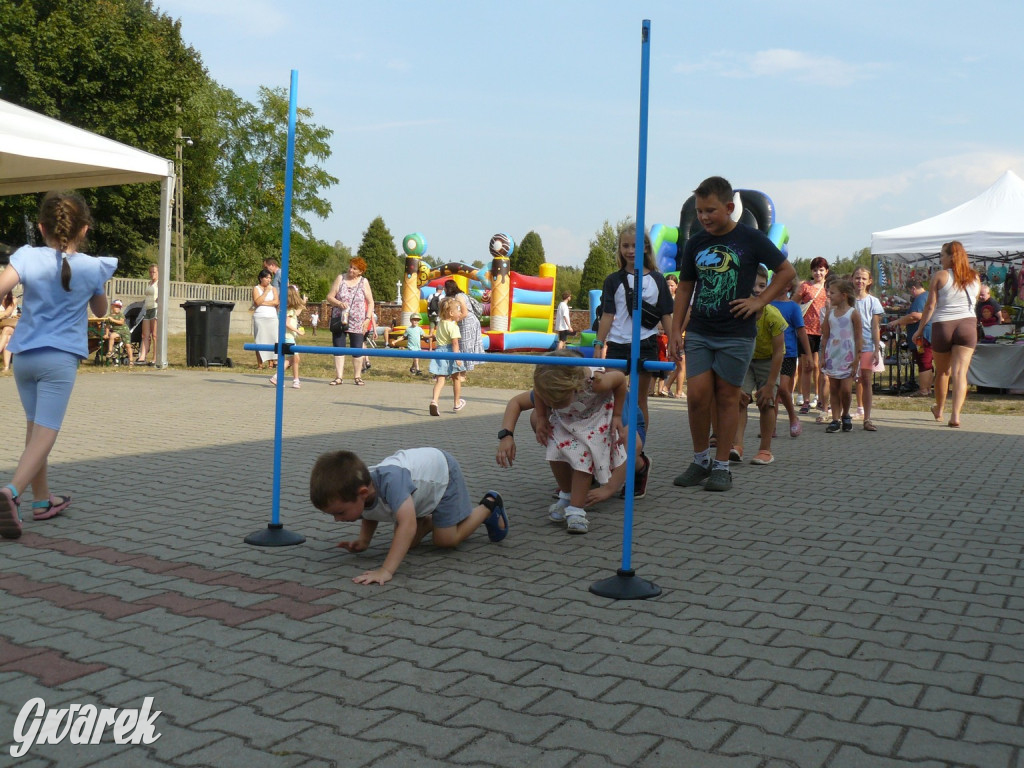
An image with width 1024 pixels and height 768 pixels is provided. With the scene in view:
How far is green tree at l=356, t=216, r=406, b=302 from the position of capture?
224 feet

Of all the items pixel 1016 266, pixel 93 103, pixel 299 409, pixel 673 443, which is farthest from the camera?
pixel 93 103

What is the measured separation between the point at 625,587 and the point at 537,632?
25.2 inches

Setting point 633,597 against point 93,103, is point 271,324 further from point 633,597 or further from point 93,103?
point 93,103

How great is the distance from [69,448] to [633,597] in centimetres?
605

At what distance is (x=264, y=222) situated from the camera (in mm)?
66625

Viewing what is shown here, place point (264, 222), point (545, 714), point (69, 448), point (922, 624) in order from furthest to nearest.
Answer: point (264, 222)
point (69, 448)
point (922, 624)
point (545, 714)

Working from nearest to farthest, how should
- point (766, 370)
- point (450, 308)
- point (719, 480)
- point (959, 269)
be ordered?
1. point (719, 480)
2. point (766, 370)
3. point (959, 269)
4. point (450, 308)

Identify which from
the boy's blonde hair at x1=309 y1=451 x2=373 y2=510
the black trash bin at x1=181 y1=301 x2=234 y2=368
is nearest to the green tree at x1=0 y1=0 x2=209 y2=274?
the black trash bin at x1=181 y1=301 x2=234 y2=368

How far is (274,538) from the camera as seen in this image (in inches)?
202

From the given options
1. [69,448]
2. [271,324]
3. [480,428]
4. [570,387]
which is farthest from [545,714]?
[271,324]

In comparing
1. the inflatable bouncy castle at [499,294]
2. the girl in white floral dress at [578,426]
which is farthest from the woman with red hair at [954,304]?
the inflatable bouncy castle at [499,294]

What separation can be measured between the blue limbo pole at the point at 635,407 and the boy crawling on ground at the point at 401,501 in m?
0.92

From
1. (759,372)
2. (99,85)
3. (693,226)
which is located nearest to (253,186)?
(99,85)

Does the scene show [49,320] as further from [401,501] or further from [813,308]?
[813,308]
